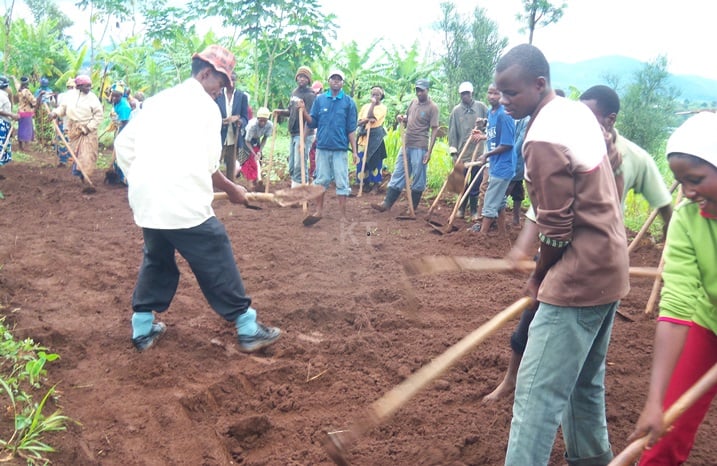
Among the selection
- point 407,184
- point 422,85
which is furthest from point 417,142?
point 422,85

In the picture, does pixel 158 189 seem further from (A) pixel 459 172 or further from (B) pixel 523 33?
(B) pixel 523 33

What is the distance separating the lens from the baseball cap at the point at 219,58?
11.8ft

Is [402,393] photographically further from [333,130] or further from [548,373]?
[333,130]

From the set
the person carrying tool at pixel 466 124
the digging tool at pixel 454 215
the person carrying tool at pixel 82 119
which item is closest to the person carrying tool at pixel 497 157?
the digging tool at pixel 454 215

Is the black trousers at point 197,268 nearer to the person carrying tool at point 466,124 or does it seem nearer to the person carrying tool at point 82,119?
the person carrying tool at point 466,124

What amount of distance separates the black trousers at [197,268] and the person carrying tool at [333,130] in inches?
152

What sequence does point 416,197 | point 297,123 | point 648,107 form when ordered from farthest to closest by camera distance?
1. point 648,107
2. point 416,197
3. point 297,123

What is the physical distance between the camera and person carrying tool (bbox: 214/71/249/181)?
9000mm

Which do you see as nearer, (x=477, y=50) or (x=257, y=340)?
(x=257, y=340)

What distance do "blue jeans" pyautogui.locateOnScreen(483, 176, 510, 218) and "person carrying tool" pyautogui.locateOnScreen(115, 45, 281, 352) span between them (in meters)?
4.07

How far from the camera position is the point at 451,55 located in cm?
1464

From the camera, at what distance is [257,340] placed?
12.8 feet

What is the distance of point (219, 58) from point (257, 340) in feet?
5.94

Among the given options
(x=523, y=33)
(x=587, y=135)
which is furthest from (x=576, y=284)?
(x=523, y=33)
